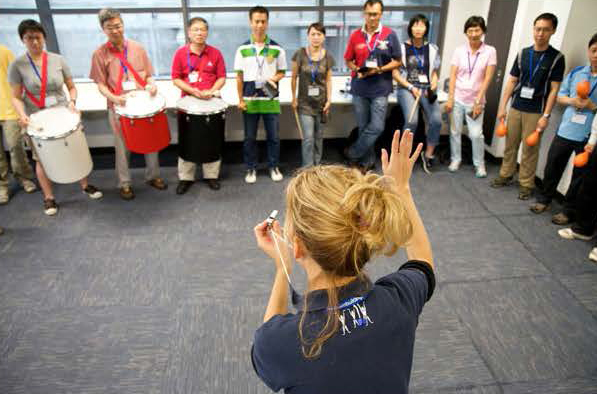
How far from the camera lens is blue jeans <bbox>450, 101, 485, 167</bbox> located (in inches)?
167

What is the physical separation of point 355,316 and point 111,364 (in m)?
1.90

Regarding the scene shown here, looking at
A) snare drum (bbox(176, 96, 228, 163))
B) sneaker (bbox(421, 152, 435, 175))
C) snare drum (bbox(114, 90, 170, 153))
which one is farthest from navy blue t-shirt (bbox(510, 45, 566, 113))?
snare drum (bbox(114, 90, 170, 153))

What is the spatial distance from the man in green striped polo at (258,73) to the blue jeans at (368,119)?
83cm

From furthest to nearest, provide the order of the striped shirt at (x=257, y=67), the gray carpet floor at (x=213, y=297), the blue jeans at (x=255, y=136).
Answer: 1. the blue jeans at (x=255, y=136)
2. the striped shirt at (x=257, y=67)
3. the gray carpet floor at (x=213, y=297)

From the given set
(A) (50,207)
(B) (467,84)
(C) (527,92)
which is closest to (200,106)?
(A) (50,207)

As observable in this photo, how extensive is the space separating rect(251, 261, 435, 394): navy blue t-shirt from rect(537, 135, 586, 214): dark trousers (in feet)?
10.0

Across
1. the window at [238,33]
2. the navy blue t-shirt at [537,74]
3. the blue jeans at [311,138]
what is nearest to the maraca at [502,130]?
the navy blue t-shirt at [537,74]

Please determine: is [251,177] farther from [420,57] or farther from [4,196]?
[4,196]

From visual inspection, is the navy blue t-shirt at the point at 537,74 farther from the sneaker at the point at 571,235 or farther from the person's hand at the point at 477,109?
the sneaker at the point at 571,235

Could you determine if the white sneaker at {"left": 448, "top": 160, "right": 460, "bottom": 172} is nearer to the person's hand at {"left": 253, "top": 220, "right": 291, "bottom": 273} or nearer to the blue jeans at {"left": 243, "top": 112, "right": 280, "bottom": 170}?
the blue jeans at {"left": 243, "top": 112, "right": 280, "bottom": 170}

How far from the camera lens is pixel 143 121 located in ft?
11.3

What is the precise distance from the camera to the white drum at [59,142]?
3.20m

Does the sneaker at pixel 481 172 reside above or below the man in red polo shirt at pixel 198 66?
below

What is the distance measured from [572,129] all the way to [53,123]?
393 centimetres
